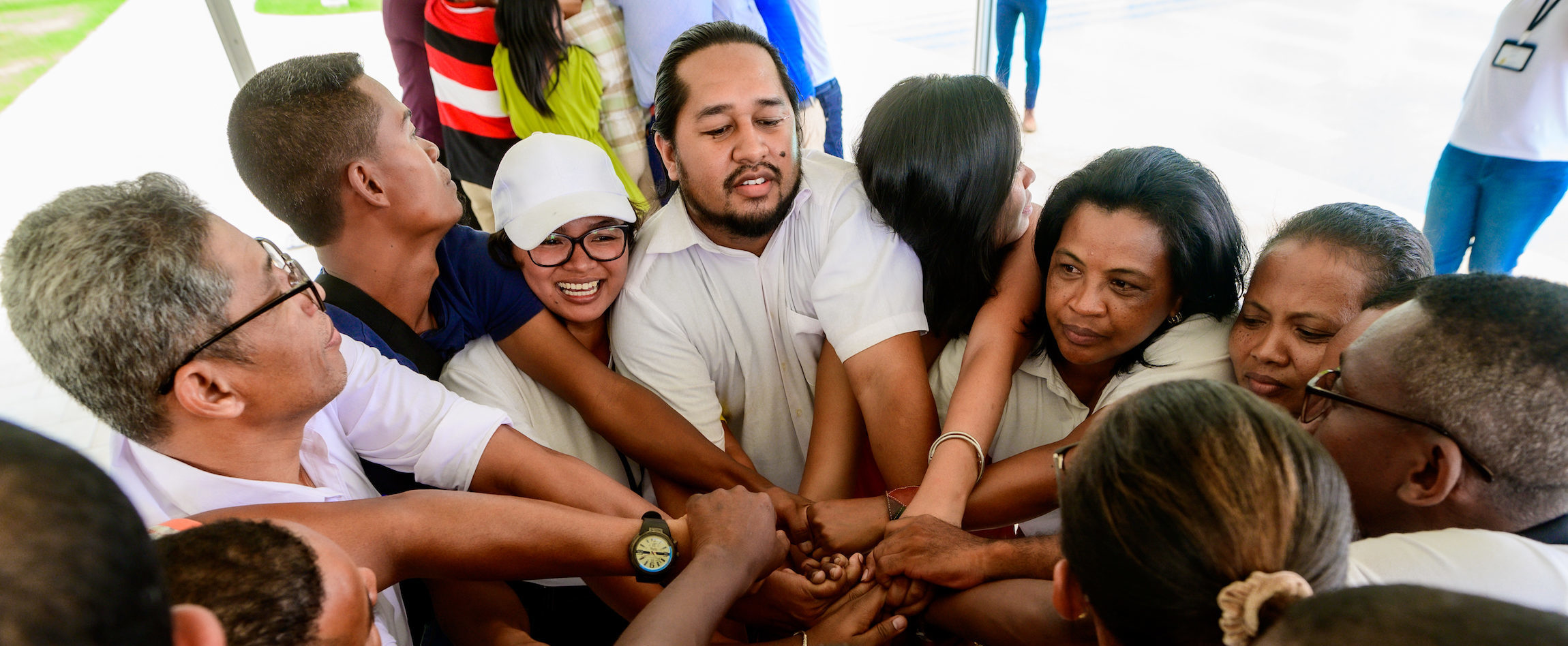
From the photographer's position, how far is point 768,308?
6.98ft

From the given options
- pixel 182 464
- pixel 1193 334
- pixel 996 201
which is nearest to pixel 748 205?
pixel 996 201

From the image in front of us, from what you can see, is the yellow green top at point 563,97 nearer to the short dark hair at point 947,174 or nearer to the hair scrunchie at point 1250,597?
the short dark hair at point 947,174

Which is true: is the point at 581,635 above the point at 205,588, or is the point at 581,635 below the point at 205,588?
below

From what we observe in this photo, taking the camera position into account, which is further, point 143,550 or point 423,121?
point 423,121

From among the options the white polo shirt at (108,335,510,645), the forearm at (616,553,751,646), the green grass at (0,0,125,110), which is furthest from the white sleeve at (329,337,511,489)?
the green grass at (0,0,125,110)

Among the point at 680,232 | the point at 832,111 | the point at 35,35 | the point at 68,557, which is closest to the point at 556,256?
the point at 680,232

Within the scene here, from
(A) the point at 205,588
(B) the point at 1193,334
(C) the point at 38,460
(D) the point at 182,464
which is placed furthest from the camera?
(B) the point at 1193,334

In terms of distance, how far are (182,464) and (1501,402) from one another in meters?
1.94

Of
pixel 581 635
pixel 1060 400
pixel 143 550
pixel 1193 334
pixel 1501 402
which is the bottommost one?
pixel 581 635

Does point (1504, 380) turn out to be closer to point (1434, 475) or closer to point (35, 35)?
point (1434, 475)

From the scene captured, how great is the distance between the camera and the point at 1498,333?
42.9 inches

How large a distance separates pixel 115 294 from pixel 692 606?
A: 3.25 ft

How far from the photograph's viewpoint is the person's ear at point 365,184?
190 cm

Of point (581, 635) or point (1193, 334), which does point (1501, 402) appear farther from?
point (581, 635)
